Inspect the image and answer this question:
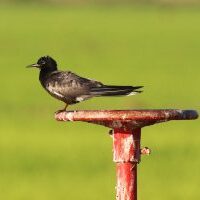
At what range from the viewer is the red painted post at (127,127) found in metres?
5.81

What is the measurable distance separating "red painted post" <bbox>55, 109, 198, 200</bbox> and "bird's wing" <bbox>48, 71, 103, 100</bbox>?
34.8 inches

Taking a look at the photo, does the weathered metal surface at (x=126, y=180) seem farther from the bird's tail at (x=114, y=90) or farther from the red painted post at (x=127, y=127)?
the bird's tail at (x=114, y=90)

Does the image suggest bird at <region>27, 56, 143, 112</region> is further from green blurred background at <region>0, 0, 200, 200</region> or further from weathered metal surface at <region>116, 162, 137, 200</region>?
green blurred background at <region>0, 0, 200, 200</region>

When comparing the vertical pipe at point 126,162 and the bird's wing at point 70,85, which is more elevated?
the bird's wing at point 70,85

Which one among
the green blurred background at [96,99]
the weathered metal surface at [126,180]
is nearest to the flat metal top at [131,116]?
the weathered metal surface at [126,180]

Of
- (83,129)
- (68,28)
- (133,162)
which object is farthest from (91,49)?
(133,162)

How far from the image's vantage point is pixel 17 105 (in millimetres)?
27188

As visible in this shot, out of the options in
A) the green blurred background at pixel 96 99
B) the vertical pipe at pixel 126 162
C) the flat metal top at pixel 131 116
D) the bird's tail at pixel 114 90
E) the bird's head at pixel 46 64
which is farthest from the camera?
the green blurred background at pixel 96 99

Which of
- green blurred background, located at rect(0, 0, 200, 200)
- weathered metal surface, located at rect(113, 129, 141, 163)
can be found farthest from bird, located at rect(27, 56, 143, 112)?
green blurred background, located at rect(0, 0, 200, 200)

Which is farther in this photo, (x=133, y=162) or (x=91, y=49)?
(x=91, y=49)

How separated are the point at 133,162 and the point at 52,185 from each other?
9.28 meters

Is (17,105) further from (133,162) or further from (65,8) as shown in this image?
(65,8)

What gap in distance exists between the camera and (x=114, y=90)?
6.52m

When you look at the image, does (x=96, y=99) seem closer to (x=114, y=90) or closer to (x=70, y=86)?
(x=70, y=86)
